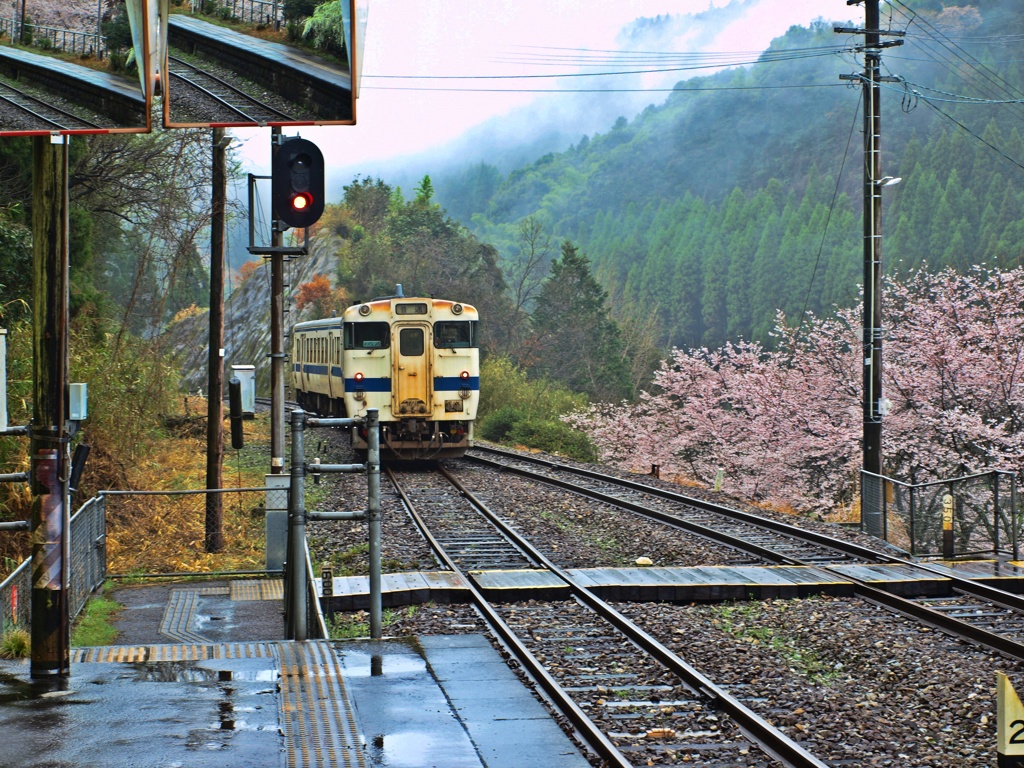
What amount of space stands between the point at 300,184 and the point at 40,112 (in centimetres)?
359

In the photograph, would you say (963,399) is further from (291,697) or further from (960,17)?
(960,17)

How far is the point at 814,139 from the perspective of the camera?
13262cm

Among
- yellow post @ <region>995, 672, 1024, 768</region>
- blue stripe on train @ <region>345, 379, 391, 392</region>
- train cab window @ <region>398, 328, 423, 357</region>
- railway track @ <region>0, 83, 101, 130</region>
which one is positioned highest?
railway track @ <region>0, 83, 101, 130</region>

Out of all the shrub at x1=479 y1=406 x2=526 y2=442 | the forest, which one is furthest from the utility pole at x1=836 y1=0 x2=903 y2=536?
the shrub at x1=479 y1=406 x2=526 y2=442

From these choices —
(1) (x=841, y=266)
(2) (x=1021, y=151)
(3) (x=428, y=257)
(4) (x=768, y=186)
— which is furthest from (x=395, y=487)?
(4) (x=768, y=186)

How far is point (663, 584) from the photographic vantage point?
11.2m

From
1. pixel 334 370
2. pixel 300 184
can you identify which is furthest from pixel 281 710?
pixel 334 370

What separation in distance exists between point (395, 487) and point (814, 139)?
Result: 122538mm

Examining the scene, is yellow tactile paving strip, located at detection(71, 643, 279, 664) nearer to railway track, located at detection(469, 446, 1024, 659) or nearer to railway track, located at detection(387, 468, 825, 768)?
railway track, located at detection(387, 468, 825, 768)

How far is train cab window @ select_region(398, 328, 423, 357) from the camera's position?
2152cm

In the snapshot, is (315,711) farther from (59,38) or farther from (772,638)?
(772,638)

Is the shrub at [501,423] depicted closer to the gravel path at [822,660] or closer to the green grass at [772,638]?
the gravel path at [822,660]

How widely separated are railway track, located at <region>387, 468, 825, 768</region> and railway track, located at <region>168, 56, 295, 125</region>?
3985 mm

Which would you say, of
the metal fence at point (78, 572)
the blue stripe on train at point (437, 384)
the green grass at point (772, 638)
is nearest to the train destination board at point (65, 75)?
the metal fence at point (78, 572)
